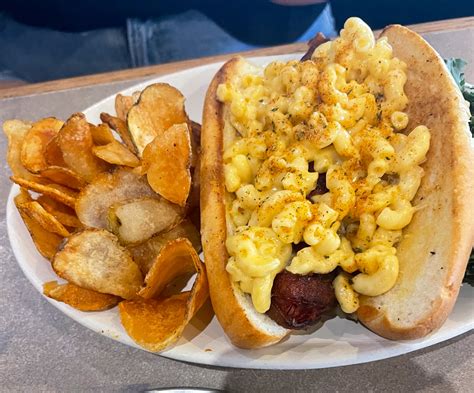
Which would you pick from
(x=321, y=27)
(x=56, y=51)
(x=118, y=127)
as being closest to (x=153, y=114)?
(x=118, y=127)

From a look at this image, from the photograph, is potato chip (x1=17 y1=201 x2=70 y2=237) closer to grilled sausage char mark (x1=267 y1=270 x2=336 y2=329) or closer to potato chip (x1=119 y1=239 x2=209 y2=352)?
potato chip (x1=119 y1=239 x2=209 y2=352)

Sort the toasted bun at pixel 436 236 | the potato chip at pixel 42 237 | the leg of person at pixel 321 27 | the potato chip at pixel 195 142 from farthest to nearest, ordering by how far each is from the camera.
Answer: the leg of person at pixel 321 27
the potato chip at pixel 195 142
the potato chip at pixel 42 237
the toasted bun at pixel 436 236

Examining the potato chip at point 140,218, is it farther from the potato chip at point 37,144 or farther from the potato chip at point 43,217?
the potato chip at point 37,144

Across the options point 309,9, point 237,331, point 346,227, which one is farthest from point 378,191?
point 309,9

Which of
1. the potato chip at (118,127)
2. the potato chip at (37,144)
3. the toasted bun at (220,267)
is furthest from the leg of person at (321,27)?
the potato chip at (37,144)

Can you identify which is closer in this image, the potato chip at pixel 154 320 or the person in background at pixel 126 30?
the potato chip at pixel 154 320

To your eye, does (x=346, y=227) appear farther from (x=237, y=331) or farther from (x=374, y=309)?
(x=237, y=331)

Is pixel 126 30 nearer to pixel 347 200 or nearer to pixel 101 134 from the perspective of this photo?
pixel 101 134
